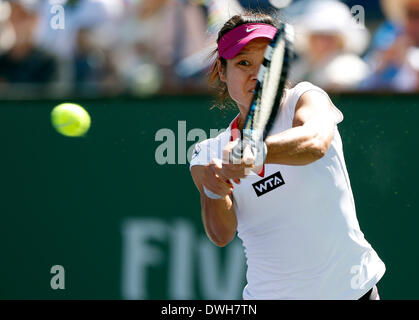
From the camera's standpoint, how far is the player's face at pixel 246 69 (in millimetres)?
2607

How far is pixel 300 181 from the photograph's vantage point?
8.52 feet

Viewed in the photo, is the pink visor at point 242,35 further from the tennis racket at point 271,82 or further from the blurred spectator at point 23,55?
the blurred spectator at point 23,55

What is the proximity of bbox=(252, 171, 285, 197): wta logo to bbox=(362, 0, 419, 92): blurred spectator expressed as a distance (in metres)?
1.79

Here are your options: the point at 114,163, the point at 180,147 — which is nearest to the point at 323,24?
the point at 180,147

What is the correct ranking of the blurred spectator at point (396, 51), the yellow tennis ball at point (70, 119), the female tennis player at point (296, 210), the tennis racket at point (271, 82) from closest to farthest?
the tennis racket at point (271, 82), the female tennis player at point (296, 210), the yellow tennis ball at point (70, 119), the blurred spectator at point (396, 51)

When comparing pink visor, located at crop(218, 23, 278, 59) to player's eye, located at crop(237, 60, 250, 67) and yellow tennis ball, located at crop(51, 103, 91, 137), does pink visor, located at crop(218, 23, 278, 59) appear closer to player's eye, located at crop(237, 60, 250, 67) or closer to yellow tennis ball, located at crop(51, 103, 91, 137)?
player's eye, located at crop(237, 60, 250, 67)

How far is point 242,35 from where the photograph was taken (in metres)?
2.60

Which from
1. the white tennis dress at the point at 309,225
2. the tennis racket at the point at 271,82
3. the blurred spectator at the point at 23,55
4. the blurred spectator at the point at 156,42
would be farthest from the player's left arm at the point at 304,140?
the blurred spectator at the point at 23,55

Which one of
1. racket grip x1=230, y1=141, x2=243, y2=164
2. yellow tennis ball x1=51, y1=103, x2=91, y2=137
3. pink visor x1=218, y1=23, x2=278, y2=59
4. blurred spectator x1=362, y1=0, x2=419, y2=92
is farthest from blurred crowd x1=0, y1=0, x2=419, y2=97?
racket grip x1=230, y1=141, x2=243, y2=164

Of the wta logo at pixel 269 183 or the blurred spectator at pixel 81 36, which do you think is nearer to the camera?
the wta logo at pixel 269 183

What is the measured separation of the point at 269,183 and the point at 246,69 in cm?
40

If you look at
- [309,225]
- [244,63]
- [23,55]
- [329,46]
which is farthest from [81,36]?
[309,225]

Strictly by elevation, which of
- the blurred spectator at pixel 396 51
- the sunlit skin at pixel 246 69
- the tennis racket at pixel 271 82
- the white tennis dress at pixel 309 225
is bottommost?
the white tennis dress at pixel 309 225

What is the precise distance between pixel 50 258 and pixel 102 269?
0.34 metres
